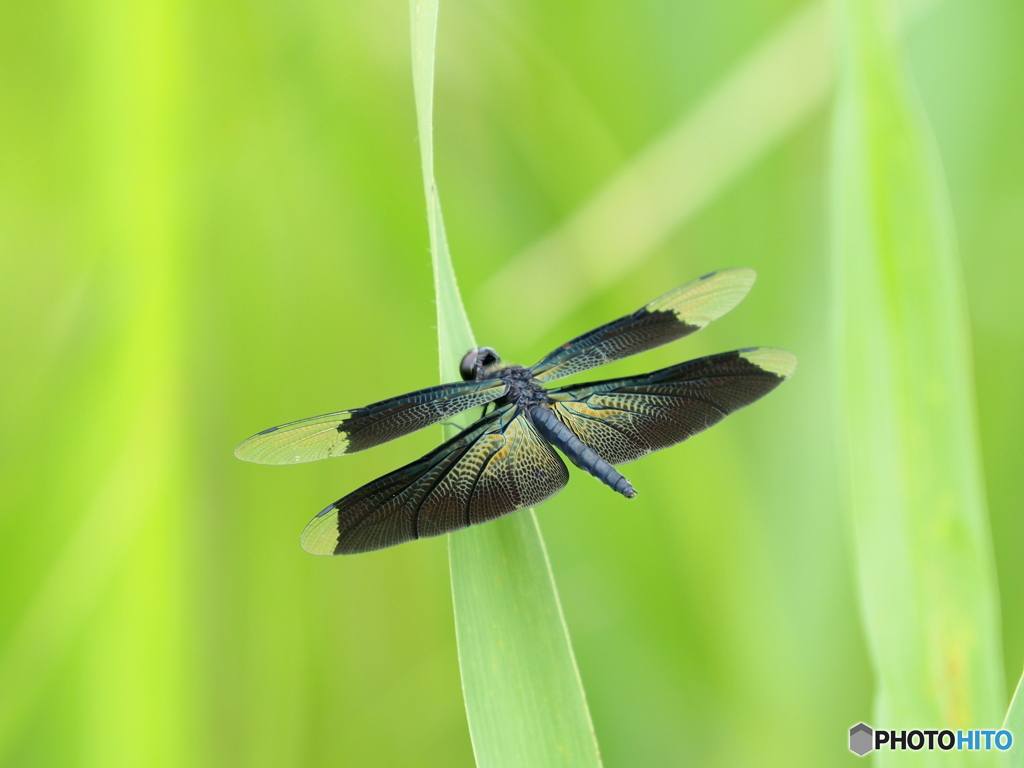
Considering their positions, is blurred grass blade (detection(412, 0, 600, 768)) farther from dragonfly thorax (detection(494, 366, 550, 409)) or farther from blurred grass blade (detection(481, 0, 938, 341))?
blurred grass blade (detection(481, 0, 938, 341))

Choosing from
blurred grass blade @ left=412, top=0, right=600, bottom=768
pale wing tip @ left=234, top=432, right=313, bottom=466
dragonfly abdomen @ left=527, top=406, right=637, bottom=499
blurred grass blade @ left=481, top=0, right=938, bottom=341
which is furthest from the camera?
blurred grass blade @ left=481, top=0, right=938, bottom=341

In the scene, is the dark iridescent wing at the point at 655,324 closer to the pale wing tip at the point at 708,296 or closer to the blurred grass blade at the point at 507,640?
the pale wing tip at the point at 708,296

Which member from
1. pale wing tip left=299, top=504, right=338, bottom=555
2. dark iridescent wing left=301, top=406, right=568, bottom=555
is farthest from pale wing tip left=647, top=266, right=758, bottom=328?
pale wing tip left=299, top=504, right=338, bottom=555

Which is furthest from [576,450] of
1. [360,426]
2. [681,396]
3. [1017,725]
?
[1017,725]

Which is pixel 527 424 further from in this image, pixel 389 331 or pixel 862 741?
pixel 862 741

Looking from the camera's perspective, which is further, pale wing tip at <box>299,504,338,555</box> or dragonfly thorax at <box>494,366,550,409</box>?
dragonfly thorax at <box>494,366,550,409</box>

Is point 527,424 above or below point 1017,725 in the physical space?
above

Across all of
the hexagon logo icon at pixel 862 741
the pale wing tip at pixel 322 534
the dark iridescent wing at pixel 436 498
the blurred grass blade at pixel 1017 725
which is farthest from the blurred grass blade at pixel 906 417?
the pale wing tip at pixel 322 534
